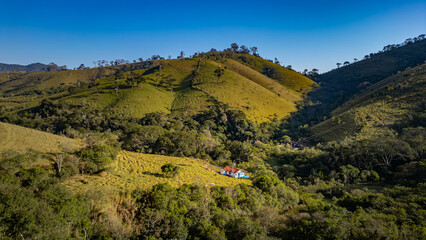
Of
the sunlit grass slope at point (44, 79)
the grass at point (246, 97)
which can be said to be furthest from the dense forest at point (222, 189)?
the sunlit grass slope at point (44, 79)

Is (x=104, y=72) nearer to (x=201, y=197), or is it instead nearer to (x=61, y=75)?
(x=61, y=75)

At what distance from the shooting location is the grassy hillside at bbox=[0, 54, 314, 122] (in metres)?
86.9

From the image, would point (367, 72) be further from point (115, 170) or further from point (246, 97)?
point (115, 170)

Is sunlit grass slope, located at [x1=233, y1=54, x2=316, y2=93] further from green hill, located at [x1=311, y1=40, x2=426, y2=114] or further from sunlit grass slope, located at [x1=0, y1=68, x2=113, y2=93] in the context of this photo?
sunlit grass slope, located at [x1=0, y1=68, x2=113, y2=93]

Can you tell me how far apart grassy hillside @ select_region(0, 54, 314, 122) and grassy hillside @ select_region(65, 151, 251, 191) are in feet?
174

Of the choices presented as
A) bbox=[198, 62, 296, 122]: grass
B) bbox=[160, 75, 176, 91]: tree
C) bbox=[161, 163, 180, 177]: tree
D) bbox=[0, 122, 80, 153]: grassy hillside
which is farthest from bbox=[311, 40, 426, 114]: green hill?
bbox=[0, 122, 80, 153]: grassy hillside

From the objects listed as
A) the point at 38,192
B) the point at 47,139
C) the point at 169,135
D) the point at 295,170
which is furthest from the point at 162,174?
the point at 295,170

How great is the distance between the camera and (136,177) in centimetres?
2256

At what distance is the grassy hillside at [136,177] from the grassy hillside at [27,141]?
19.2ft

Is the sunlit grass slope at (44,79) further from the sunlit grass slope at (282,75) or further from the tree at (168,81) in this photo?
the sunlit grass slope at (282,75)

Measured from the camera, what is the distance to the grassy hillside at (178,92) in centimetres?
8688

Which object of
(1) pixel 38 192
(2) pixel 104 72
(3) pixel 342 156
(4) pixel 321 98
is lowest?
(3) pixel 342 156

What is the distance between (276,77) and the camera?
163 meters

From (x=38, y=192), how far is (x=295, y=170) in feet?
156
